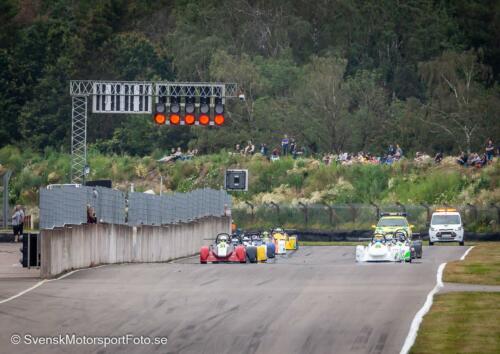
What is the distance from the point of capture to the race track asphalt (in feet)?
70.1

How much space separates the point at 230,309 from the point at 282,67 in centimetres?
8087

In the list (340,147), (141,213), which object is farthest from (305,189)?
(141,213)

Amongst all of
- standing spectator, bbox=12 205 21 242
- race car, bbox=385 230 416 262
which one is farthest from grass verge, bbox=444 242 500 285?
standing spectator, bbox=12 205 21 242

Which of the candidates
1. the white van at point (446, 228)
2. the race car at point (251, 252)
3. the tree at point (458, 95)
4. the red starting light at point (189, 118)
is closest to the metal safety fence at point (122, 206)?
the red starting light at point (189, 118)

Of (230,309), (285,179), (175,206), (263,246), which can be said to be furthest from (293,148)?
(230,309)

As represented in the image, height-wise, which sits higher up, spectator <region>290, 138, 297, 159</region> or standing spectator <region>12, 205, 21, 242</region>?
spectator <region>290, 138, 297, 159</region>

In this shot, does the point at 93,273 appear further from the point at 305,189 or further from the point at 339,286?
the point at 305,189

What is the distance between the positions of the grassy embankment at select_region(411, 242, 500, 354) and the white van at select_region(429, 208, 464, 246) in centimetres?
2641

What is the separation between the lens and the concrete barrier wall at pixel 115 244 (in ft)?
112

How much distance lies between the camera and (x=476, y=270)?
36.1 metres

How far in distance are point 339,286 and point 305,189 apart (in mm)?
53561

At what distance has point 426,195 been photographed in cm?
8031

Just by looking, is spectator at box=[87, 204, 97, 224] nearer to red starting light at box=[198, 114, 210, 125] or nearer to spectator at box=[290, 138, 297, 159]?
red starting light at box=[198, 114, 210, 125]

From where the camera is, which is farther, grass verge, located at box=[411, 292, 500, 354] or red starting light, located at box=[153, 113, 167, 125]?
red starting light, located at box=[153, 113, 167, 125]
